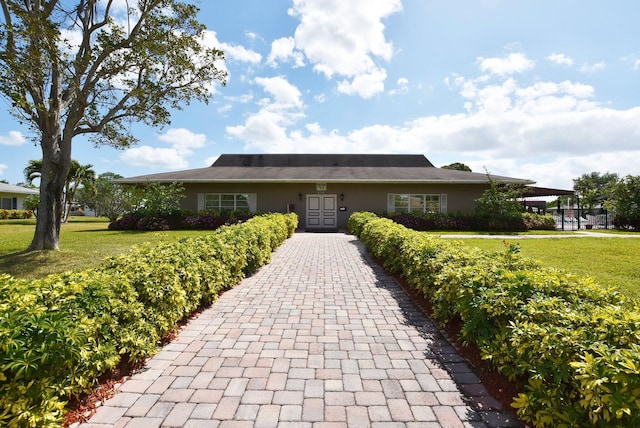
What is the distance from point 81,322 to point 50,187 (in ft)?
30.1

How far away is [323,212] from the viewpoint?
1836 cm

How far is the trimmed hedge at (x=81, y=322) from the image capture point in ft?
6.10

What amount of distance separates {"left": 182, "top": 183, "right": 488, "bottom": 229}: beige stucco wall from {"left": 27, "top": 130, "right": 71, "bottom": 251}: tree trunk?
9.17 m

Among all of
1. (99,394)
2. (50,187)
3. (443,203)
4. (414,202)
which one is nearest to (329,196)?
(414,202)

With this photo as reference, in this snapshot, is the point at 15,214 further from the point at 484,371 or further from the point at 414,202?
the point at 484,371

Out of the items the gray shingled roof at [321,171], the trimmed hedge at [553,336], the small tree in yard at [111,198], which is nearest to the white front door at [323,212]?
the gray shingled roof at [321,171]

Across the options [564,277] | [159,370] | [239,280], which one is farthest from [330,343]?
[239,280]

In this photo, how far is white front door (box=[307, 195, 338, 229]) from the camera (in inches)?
A: 721

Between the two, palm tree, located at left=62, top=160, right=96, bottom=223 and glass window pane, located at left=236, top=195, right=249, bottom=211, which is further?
palm tree, located at left=62, top=160, right=96, bottom=223

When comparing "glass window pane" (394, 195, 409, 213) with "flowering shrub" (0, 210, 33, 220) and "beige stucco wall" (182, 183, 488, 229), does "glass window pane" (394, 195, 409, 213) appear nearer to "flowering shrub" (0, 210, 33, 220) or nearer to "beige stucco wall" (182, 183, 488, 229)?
"beige stucco wall" (182, 183, 488, 229)

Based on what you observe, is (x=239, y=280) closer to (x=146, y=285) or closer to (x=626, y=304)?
(x=146, y=285)

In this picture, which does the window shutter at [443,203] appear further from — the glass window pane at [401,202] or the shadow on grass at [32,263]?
the shadow on grass at [32,263]

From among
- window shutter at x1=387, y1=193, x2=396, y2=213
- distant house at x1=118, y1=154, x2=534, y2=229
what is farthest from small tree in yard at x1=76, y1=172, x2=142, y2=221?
window shutter at x1=387, y1=193, x2=396, y2=213

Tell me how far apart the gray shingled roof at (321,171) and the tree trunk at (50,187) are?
807cm
